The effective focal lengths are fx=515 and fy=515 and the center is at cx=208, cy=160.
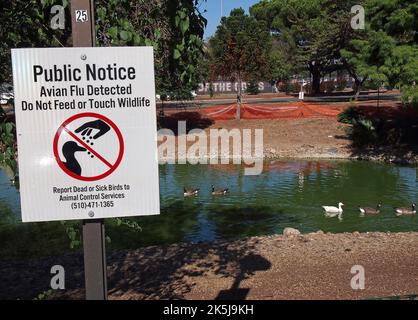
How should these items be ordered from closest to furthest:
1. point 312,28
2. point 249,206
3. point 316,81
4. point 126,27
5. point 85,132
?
point 85,132 → point 126,27 → point 249,206 → point 312,28 → point 316,81

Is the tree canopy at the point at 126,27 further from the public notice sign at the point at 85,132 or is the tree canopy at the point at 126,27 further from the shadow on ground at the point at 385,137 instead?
the shadow on ground at the point at 385,137

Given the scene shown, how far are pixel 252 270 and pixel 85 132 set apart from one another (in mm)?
6618

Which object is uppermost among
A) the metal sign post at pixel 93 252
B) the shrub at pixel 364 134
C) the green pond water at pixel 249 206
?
the metal sign post at pixel 93 252

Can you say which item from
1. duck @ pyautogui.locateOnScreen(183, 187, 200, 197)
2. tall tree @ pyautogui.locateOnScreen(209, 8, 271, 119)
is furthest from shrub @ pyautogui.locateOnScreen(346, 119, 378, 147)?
duck @ pyautogui.locateOnScreen(183, 187, 200, 197)

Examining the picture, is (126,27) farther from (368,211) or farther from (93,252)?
(368,211)

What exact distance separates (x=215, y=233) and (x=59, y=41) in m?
10.4

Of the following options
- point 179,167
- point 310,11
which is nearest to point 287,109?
point 179,167

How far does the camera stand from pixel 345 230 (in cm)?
1428

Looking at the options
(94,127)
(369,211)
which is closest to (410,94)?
(369,211)

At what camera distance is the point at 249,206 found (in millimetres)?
17281

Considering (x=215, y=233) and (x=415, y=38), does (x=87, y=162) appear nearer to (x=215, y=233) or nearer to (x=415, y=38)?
(x=215, y=233)

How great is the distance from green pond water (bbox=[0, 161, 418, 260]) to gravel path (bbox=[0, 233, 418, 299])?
2.12 meters

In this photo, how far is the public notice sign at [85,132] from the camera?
10.7ft

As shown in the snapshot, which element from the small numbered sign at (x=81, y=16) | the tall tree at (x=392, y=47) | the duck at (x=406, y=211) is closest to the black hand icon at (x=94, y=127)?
the small numbered sign at (x=81, y=16)
